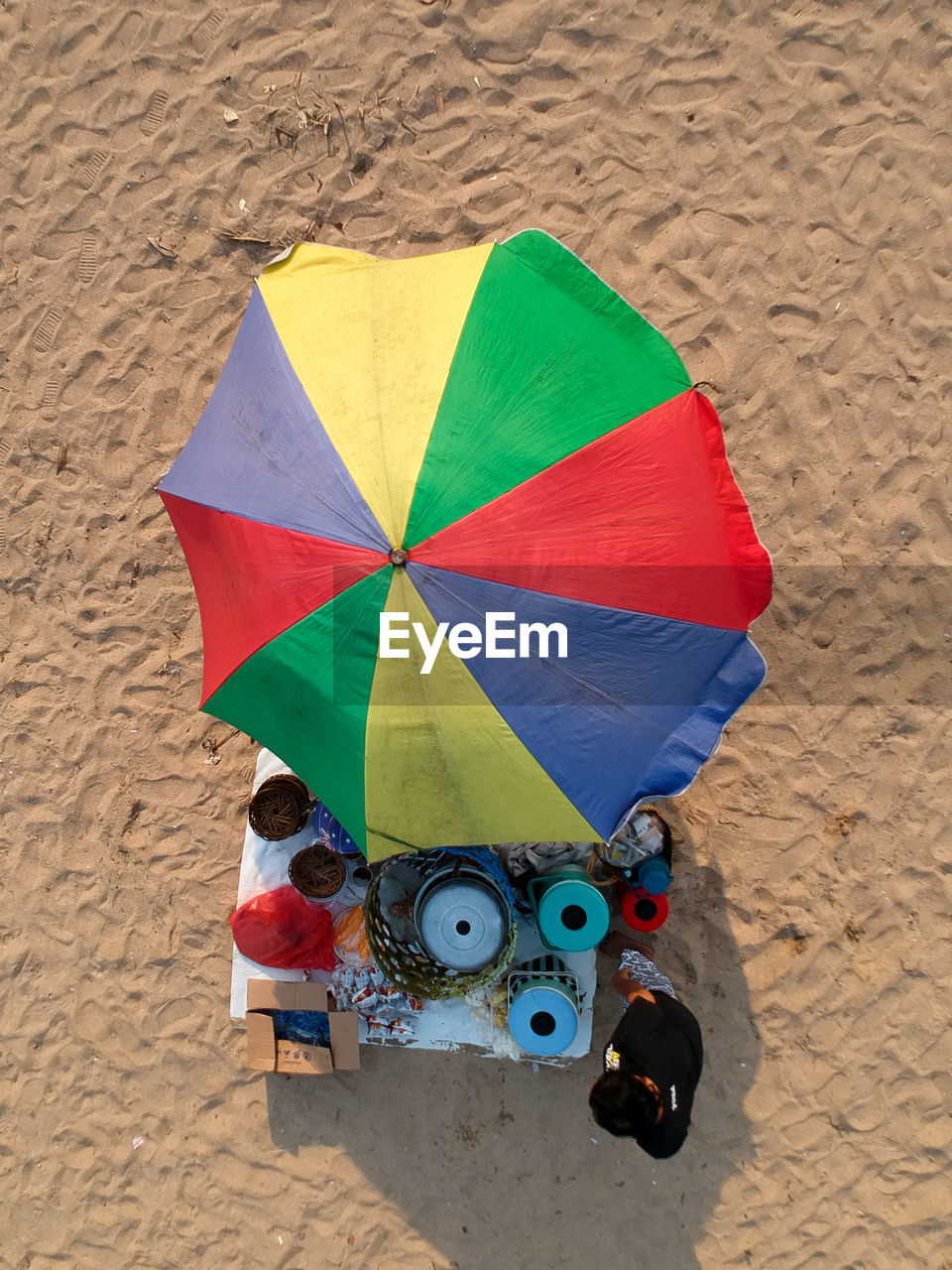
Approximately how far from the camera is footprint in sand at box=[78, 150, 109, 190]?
15.6 ft

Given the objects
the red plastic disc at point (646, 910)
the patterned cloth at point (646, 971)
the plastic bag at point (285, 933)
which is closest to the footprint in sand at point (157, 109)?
the plastic bag at point (285, 933)

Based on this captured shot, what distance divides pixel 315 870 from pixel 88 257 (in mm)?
3781

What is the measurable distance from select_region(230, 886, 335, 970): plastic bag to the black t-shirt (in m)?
1.43

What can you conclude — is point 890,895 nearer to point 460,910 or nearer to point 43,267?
point 460,910

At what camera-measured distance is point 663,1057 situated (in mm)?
3516

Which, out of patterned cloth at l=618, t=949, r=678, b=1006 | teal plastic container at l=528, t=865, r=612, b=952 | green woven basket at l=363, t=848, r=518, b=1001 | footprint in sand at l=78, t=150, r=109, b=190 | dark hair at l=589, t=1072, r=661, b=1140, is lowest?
dark hair at l=589, t=1072, r=661, b=1140

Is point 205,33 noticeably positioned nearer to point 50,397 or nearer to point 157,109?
point 157,109

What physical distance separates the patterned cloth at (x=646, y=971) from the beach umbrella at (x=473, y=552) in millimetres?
1472

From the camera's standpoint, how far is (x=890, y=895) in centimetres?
421

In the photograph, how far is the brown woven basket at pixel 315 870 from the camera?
12.9 feet

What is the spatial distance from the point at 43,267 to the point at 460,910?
4385 millimetres

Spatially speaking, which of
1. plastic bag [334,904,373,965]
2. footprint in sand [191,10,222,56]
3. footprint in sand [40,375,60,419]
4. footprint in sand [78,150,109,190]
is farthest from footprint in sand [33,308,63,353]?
plastic bag [334,904,373,965]

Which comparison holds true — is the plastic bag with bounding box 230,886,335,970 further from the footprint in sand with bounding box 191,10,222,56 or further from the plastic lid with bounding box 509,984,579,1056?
the footprint in sand with bounding box 191,10,222,56

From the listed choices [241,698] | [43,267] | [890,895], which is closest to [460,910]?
[241,698]
